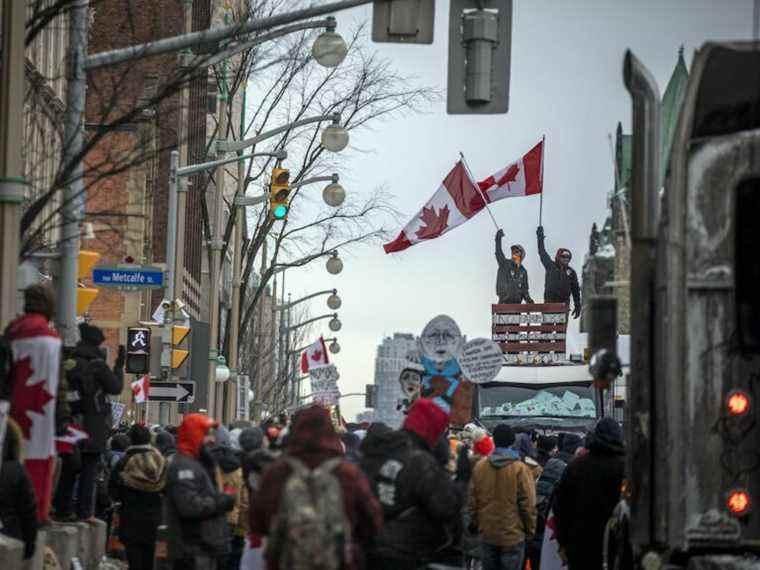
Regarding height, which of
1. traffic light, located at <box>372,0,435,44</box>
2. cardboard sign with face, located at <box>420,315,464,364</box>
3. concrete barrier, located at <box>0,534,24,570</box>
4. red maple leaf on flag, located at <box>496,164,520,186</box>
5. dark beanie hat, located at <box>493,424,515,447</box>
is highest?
red maple leaf on flag, located at <box>496,164,520,186</box>

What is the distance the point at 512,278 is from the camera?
118 feet

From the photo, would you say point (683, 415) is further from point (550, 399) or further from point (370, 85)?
point (370, 85)

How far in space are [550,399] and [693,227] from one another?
2017cm

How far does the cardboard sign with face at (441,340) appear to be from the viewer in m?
19.4

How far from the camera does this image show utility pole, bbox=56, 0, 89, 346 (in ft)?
54.0

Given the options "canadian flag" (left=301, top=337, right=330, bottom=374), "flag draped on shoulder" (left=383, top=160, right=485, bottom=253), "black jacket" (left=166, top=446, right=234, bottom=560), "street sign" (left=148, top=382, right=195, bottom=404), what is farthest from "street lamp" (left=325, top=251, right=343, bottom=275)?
"black jacket" (left=166, top=446, right=234, bottom=560)

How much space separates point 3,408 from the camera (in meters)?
12.9

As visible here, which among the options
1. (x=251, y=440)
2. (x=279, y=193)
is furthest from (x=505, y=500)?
(x=279, y=193)

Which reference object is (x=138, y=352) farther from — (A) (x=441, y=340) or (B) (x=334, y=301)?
(B) (x=334, y=301)

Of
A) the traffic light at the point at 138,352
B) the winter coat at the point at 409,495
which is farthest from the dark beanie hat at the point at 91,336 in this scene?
the traffic light at the point at 138,352

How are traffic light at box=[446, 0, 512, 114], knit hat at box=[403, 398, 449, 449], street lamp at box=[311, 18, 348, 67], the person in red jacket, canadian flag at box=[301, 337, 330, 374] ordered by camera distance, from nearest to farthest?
the person in red jacket → knit hat at box=[403, 398, 449, 449] → traffic light at box=[446, 0, 512, 114] → street lamp at box=[311, 18, 348, 67] → canadian flag at box=[301, 337, 330, 374]

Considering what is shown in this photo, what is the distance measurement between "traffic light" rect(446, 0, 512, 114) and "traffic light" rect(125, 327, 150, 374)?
13800 mm

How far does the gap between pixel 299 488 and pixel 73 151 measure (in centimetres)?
752

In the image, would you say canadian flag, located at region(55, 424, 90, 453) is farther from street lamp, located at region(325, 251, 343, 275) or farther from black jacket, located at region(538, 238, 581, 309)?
street lamp, located at region(325, 251, 343, 275)
